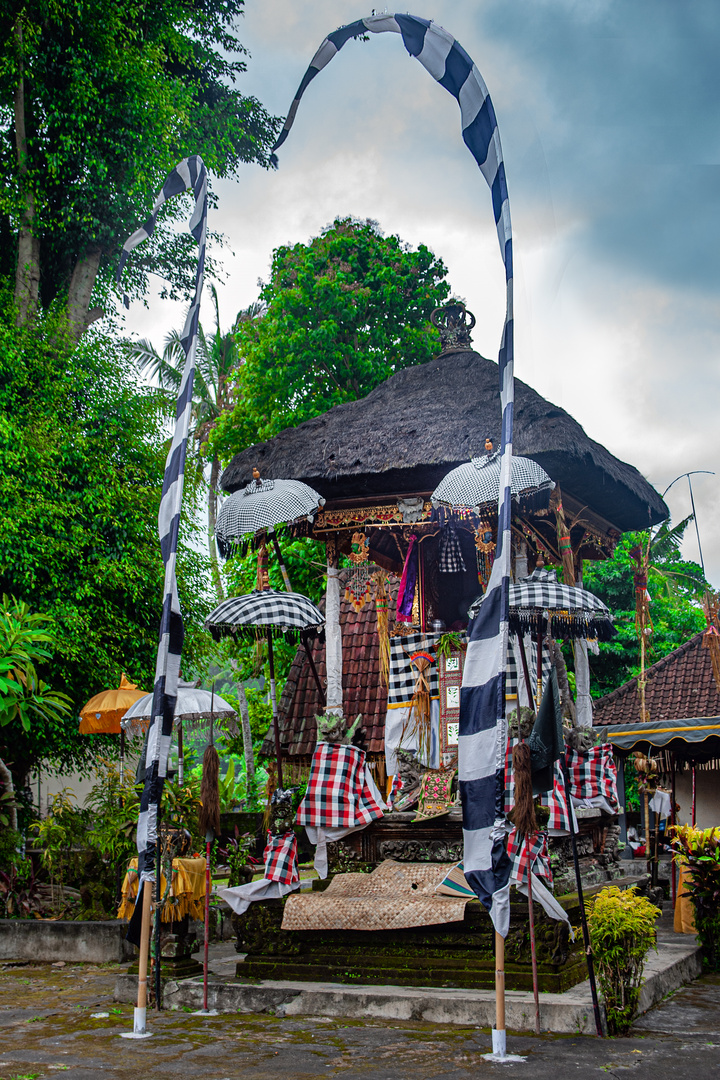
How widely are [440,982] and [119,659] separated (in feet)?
30.6

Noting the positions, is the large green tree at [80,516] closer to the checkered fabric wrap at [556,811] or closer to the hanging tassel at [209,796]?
the hanging tassel at [209,796]

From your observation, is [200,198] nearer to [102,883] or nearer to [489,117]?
[489,117]

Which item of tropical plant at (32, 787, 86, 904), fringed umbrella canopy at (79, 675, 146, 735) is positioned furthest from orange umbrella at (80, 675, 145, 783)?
tropical plant at (32, 787, 86, 904)

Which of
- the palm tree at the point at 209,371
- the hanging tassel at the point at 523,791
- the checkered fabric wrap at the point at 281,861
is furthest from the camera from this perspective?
the palm tree at the point at 209,371

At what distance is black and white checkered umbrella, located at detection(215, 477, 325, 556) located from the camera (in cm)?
946

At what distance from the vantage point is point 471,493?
8.57 m

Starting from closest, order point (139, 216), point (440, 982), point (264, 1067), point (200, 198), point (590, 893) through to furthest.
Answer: point (264, 1067), point (440, 982), point (200, 198), point (590, 893), point (139, 216)

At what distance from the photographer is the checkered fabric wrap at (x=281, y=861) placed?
27.8 ft

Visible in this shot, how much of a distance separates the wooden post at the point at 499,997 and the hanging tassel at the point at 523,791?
0.93 meters

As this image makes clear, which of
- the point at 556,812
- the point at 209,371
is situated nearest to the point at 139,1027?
the point at 556,812

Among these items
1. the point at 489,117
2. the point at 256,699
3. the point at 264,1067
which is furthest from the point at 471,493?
the point at 256,699

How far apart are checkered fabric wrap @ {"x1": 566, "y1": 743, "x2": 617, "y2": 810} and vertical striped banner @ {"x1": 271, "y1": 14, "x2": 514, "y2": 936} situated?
14.7ft

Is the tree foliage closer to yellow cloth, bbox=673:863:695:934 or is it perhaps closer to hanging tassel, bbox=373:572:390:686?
yellow cloth, bbox=673:863:695:934

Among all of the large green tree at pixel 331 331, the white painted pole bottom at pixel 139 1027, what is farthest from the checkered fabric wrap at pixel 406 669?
the large green tree at pixel 331 331
